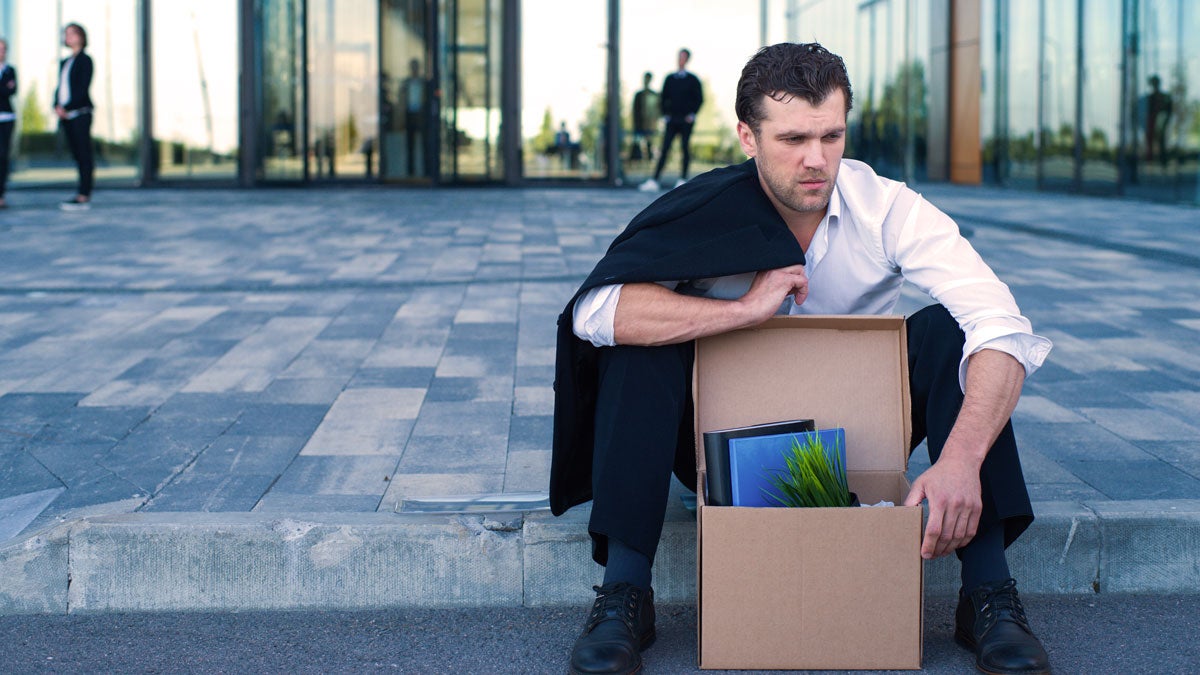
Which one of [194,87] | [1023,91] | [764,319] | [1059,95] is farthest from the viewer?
[1023,91]

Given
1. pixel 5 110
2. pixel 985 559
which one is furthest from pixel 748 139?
pixel 5 110

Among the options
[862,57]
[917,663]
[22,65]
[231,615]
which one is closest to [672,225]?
[917,663]

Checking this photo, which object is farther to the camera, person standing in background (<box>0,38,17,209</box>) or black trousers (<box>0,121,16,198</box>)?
black trousers (<box>0,121,16,198</box>)

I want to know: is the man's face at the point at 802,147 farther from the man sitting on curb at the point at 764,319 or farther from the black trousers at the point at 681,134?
the black trousers at the point at 681,134

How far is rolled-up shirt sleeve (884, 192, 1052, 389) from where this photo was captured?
262 centimetres

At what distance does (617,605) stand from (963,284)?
0.97 m

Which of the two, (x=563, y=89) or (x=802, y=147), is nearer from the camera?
(x=802, y=147)

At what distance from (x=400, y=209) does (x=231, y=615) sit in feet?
35.5

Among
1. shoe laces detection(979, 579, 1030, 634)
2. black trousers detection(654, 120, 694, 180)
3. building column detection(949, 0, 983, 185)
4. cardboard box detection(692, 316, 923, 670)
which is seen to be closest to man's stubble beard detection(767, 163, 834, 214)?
cardboard box detection(692, 316, 923, 670)

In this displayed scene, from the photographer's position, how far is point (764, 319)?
2.70 meters

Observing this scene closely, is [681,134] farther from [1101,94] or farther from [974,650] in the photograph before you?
[974,650]

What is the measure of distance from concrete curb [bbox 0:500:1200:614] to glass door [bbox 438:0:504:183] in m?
Result: 15.1

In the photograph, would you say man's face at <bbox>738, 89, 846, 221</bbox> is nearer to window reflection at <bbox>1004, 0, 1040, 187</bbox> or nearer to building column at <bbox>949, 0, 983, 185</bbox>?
window reflection at <bbox>1004, 0, 1040, 187</bbox>

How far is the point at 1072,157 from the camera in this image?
16.5 meters
